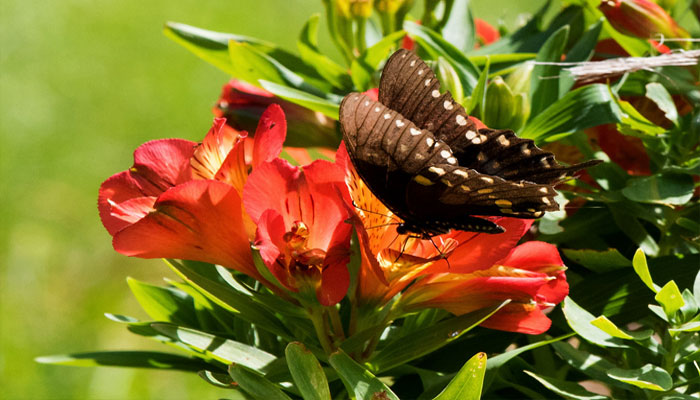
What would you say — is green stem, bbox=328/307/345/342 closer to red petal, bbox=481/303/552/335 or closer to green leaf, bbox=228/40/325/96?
red petal, bbox=481/303/552/335

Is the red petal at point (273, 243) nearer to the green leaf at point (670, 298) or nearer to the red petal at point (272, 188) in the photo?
the red petal at point (272, 188)

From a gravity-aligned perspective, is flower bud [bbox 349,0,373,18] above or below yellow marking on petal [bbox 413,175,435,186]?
above

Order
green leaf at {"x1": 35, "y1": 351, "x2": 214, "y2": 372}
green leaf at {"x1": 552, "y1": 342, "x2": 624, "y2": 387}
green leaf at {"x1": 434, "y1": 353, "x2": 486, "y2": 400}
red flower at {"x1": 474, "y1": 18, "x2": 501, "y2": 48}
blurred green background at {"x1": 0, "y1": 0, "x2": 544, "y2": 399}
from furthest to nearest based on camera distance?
1. blurred green background at {"x1": 0, "y1": 0, "x2": 544, "y2": 399}
2. red flower at {"x1": 474, "y1": 18, "x2": 501, "y2": 48}
3. green leaf at {"x1": 35, "y1": 351, "x2": 214, "y2": 372}
4. green leaf at {"x1": 552, "y1": 342, "x2": 624, "y2": 387}
5. green leaf at {"x1": 434, "y1": 353, "x2": 486, "y2": 400}

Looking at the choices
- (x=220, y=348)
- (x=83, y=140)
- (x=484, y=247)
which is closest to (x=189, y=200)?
(x=220, y=348)

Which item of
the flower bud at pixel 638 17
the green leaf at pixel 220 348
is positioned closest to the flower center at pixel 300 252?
the green leaf at pixel 220 348

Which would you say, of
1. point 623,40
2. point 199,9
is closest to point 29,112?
point 199,9

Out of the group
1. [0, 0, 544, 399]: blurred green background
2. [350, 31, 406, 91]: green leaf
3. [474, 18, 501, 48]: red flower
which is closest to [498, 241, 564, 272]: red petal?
[350, 31, 406, 91]: green leaf

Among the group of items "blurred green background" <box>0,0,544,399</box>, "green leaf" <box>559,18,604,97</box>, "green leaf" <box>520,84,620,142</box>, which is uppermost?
"green leaf" <box>559,18,604,97</box>
